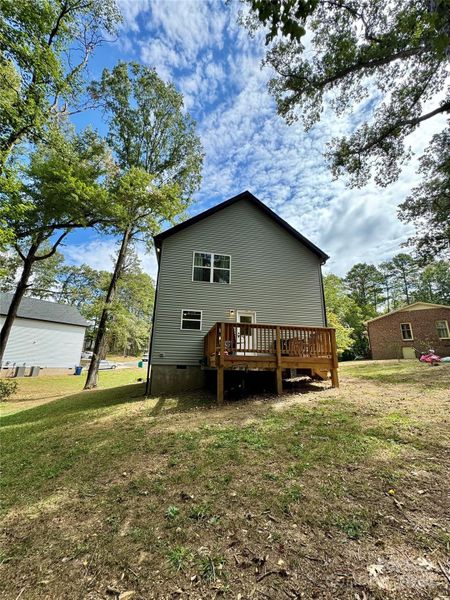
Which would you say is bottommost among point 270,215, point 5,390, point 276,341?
point 5,390

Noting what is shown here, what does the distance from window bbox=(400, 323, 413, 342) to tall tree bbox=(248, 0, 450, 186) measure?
15.1 meters

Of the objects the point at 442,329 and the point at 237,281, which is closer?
the point at 237,281

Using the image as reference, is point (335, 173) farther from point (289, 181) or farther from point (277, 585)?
point (277, 585)

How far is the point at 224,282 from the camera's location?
11094 millimetres

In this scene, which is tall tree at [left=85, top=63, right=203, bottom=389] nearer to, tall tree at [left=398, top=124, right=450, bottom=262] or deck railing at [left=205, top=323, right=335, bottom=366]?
deck railing at [left=205, top=323, right=335, bottom=366]

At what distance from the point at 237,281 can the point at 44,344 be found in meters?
22.8

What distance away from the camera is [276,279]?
1157 centimetres

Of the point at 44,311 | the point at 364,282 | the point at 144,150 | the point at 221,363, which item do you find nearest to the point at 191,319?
the point at 221,363

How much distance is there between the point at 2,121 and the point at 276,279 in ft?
38.0

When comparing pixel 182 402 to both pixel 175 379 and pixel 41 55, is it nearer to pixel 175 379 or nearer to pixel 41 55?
pixel 175 379

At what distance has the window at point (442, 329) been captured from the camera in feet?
63.6

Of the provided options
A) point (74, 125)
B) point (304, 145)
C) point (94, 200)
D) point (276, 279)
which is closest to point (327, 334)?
point (276, 279)

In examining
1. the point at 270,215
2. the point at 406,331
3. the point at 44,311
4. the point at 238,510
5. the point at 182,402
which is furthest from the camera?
the point at 44,311

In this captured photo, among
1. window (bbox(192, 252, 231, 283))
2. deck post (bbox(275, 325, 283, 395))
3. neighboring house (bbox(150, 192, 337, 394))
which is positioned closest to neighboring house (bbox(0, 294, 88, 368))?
neighboring house (bbox(150, 192, 337, 394))
